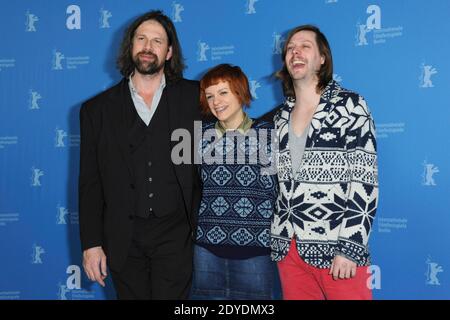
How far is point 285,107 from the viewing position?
83.3 inches

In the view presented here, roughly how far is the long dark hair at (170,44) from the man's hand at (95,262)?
77cm

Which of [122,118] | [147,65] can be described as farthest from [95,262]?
[147,65]

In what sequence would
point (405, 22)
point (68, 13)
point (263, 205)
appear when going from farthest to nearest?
point (68, 13) → point (405, 22) → point (263, 205)

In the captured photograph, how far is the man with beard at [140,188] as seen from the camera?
2.11 meters

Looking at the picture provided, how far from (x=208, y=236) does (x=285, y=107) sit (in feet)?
1.97

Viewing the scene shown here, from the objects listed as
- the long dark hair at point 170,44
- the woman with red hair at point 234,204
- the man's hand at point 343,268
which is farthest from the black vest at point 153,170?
the man's hand at point 343,268

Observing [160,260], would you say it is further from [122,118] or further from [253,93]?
[253,93]

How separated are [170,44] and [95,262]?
0.99 m

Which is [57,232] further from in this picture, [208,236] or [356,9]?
[356,9]

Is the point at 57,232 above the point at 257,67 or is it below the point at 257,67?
below

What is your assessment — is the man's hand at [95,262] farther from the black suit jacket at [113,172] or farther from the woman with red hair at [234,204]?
the woman with red hair at [234,204]

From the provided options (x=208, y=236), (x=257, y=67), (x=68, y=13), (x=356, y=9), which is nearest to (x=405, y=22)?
(x=356, y=9)

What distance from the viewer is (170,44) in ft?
7.65

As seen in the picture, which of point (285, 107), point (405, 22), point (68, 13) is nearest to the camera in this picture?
point (285, 107)
